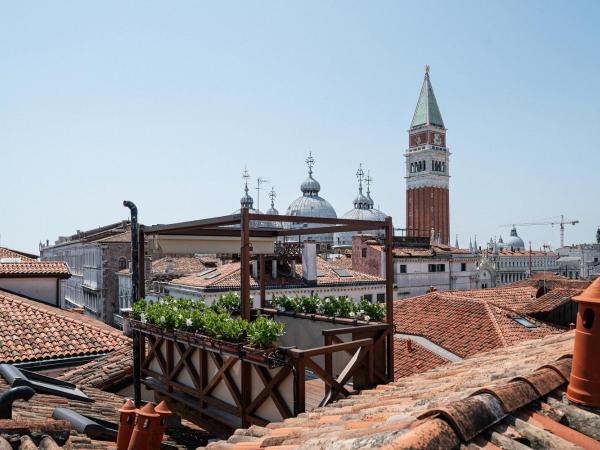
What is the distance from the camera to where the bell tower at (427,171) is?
7062 centimetres

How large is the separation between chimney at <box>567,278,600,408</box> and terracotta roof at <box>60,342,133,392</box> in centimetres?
836

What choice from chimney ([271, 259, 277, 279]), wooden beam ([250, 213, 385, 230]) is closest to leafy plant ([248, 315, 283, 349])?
wooden beam ([250, 213, 385, 230])

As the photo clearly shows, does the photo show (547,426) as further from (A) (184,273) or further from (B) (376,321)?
(A) (184,273)

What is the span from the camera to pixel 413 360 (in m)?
14.9

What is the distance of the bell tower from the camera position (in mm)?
70625

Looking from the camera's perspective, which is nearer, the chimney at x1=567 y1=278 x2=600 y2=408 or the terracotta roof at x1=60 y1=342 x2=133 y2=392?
the chimney at x1=567 y1=278 x2=600 y2=408

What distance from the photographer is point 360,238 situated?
121 feet

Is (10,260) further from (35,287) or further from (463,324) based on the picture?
(463,324)

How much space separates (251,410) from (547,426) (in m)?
3.58

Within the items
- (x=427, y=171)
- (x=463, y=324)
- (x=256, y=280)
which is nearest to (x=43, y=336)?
(x=463, y=324)

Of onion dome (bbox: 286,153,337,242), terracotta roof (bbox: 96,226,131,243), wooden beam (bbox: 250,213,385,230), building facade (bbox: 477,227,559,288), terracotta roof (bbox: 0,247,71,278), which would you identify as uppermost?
onion dome (bbox: 286,153,337,242)

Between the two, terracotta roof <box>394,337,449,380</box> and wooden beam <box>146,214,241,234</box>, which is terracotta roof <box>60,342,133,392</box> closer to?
wooden beam <box>146,214,241,234</box>

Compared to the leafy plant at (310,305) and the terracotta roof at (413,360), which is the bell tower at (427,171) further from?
the leafy plant at (310,305)

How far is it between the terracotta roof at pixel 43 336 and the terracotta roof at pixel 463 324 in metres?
8.04
